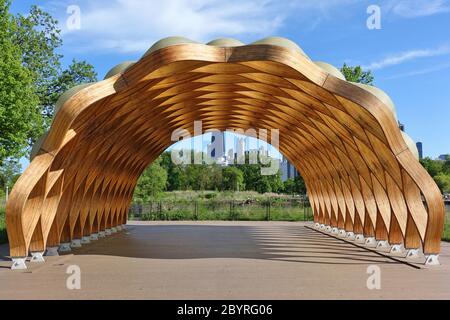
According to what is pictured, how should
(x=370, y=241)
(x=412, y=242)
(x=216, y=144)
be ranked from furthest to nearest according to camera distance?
(x=216, y=144) < (x=370, y=241) < (x=412, y=242)

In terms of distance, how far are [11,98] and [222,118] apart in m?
11.8

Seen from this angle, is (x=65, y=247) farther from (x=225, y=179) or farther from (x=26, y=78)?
(x=225, y=179)

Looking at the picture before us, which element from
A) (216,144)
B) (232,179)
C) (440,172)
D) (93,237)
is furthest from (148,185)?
(440,172)

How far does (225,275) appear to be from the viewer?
14367mm

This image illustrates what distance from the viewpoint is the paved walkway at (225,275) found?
11.6 metres

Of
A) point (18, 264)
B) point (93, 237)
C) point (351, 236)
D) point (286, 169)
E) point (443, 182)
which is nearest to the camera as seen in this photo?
point (18, 264)

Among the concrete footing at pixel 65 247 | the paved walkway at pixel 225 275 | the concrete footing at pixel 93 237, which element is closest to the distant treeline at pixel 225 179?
the concrete footing at pixel 93 237

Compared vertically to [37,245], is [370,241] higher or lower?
lower

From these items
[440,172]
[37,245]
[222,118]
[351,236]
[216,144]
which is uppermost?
[216,144]

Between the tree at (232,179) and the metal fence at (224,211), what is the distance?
29.5 meters

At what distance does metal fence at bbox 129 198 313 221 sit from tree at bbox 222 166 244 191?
96.8 ft

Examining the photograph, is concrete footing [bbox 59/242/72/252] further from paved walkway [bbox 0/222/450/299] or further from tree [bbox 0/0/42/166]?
tree [bbox 0/0/42/166]

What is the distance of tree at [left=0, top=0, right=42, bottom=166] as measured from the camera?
23.9m
